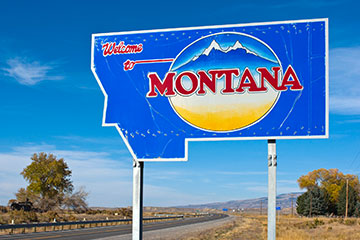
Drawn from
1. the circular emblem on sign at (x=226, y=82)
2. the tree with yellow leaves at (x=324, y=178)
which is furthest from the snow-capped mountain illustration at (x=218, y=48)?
the tree with yellow leaves at (x=324, y=178)

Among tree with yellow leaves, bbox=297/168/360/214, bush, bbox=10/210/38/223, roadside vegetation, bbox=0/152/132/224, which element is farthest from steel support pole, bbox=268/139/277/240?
tree with yellow leaves, bbox=297/168/360/214

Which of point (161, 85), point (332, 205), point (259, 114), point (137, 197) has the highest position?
point (161, 85)

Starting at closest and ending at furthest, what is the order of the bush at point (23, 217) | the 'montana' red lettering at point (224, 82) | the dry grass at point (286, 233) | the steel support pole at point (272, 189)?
1. the steel support pole at point (272, 189)
2. the 'montana' red lettering at point (224, 82)
3. the dry grass at point (286, 233)
4. the bush at point (23, 217)

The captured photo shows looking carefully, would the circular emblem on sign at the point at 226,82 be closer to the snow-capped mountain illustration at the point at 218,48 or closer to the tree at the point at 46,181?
the snow-capped mountain illustration at the point at 218,48

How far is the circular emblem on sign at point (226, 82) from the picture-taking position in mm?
7676

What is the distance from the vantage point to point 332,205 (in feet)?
346

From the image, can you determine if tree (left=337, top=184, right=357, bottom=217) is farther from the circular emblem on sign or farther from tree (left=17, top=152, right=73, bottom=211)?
the circular emblem on sign

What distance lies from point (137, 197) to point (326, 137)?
3253 millimetres

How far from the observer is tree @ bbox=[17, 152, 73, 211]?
233ft

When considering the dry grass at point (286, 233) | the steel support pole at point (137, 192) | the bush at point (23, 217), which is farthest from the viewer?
the bush at point (23, 217)

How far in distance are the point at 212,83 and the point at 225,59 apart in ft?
1.50

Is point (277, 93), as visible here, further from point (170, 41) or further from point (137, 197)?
point (137, 197)

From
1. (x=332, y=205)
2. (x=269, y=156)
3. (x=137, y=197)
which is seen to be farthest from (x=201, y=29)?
(x=332, y=205)

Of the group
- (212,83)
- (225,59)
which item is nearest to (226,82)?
(212,83)
